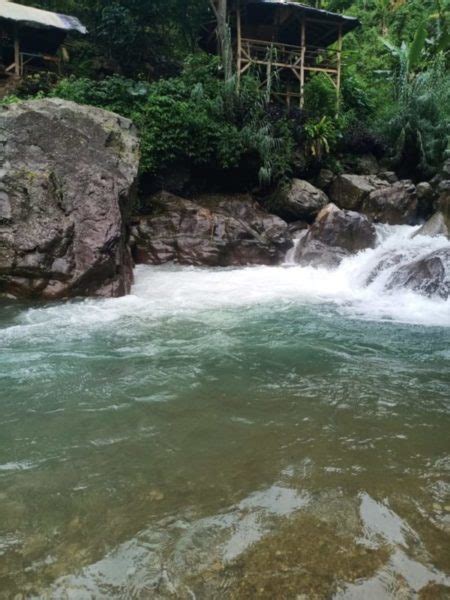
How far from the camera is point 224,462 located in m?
2.86

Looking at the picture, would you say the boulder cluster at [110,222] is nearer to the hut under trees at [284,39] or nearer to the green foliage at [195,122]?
the green foliage at [195,122]

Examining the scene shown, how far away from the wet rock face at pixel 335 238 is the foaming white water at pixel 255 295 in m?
0.29

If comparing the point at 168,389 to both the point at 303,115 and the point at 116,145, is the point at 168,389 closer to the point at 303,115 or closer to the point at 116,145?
the point at 116,145

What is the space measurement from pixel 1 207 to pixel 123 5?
11719mm

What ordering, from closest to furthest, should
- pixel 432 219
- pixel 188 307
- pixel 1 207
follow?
pixel 188 307 → pixel 1 207 → pixel 432 219

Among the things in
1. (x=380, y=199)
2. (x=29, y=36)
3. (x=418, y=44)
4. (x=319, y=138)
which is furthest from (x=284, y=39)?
(x=29, y=36)

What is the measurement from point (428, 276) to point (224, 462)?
634 centimetres

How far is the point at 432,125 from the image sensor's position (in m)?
15.2

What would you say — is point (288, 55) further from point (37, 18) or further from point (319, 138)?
point (37, 18)

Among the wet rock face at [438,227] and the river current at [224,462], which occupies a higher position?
the wet rock face at [438,227]

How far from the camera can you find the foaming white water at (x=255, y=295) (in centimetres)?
645

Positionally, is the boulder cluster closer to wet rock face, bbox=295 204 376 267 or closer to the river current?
wet rock face, bbox=295 204 376 267

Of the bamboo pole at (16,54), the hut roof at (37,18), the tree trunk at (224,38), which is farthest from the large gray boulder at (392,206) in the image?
the bamboo pole at (16,54)

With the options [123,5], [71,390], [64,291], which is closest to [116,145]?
[64,291]
